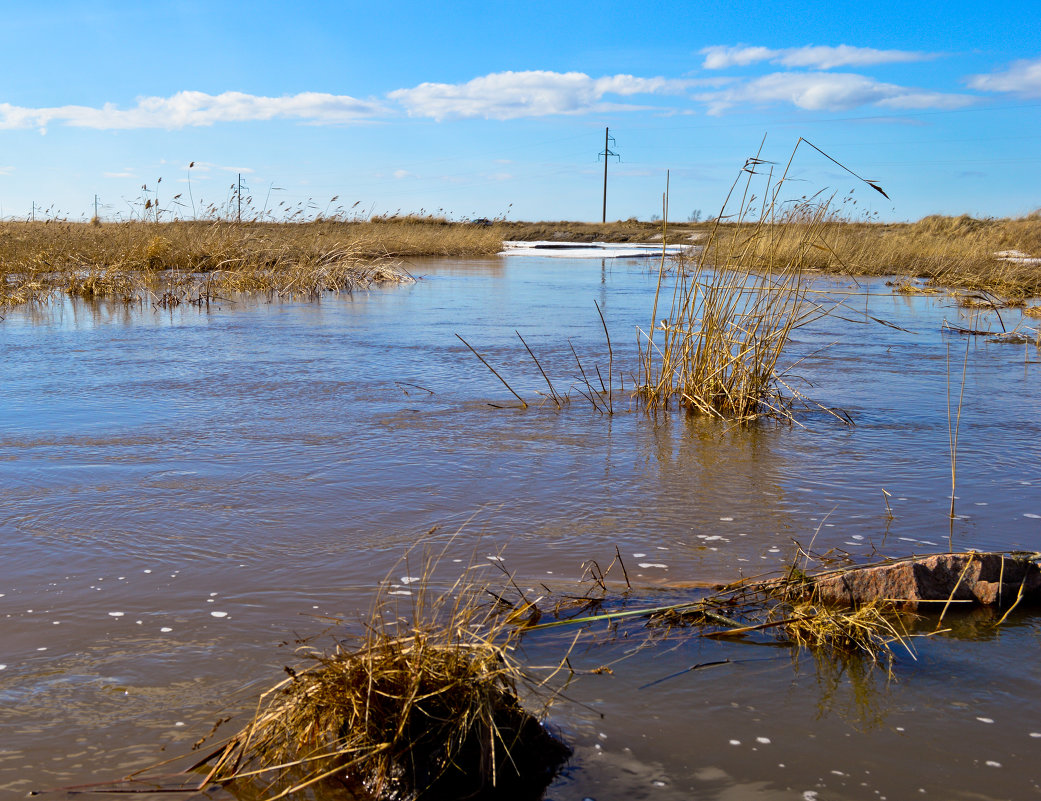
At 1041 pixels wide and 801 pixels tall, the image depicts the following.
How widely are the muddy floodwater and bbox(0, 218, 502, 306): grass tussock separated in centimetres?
533

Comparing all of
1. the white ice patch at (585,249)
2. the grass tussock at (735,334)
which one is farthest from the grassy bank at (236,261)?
the white ice patch at (585,249)

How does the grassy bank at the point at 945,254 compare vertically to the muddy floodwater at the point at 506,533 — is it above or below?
above

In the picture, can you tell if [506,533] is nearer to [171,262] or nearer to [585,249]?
[171,262]

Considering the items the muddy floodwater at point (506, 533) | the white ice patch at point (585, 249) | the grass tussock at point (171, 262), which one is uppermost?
the white ice patch at point (585, 249)

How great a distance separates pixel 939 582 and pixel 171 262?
49.6ft

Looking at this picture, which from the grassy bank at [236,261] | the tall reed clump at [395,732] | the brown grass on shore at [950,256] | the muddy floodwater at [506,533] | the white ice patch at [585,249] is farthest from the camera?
the white ice patch at [585,249]

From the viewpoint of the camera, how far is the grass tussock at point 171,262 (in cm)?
1262

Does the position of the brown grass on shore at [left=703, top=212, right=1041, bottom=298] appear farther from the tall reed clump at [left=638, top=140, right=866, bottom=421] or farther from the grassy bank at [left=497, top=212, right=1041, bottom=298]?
the tall reed clump at [left=638, top=140, right=866, bottom=421]

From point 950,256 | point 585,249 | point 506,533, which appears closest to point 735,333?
point 506,533

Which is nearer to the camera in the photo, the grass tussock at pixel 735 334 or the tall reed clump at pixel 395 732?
the tall reed clump at pixel 395 732

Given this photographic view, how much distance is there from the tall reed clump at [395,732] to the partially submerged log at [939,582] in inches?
49.6

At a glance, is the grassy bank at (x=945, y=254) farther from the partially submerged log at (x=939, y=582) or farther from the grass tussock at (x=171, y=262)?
the grass tussock at (x=171, y=262)

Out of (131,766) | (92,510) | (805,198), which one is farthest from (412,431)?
(131,766)

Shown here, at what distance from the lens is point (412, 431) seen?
5.01 meters
